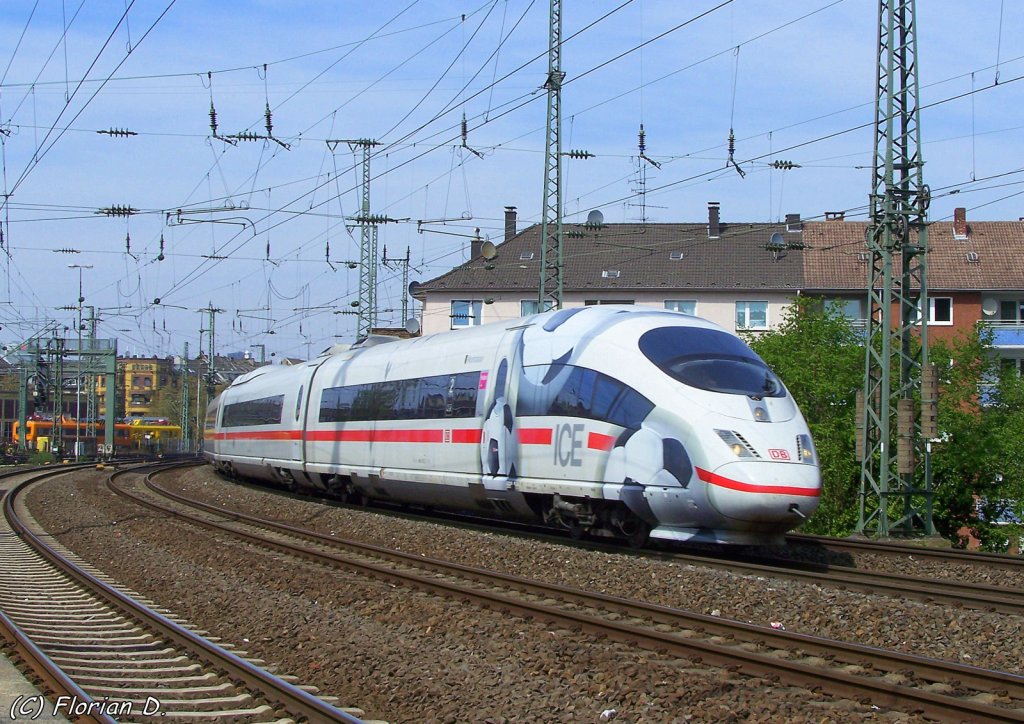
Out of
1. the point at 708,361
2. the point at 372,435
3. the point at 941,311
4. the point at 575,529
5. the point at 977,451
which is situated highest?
the point at 941,311

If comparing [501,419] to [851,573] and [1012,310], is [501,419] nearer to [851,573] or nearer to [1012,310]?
[851,573]

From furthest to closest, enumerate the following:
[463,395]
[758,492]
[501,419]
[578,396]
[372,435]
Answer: [372,435], [463,395], [501,419], [578,396], [758,492]

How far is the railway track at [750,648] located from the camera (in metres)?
6.87

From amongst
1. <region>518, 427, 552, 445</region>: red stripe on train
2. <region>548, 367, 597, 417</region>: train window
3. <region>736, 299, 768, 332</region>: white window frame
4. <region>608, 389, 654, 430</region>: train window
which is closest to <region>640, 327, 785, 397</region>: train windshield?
<region>608, 389, 654, 430</region>: train window

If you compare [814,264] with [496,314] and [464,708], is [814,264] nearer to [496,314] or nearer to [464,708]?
[496,314]

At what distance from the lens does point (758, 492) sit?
12109mm

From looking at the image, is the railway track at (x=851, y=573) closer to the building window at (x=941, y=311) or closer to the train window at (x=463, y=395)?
the train window at (x=463, y=395)

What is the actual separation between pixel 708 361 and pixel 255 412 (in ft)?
A: 61.0

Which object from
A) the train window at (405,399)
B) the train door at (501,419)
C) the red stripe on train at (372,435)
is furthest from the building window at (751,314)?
the train door at (501,419)

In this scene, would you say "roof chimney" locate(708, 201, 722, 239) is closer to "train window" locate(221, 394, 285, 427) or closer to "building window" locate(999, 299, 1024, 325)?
"building window" locate(999, 299, 1024, 325)

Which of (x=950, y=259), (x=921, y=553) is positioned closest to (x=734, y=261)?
(x=950, y=259)

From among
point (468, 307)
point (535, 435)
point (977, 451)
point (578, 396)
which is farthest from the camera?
point (468, 307)

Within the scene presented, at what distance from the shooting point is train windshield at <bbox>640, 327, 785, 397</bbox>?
43.2ft

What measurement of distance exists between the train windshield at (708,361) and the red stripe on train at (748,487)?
117cm
